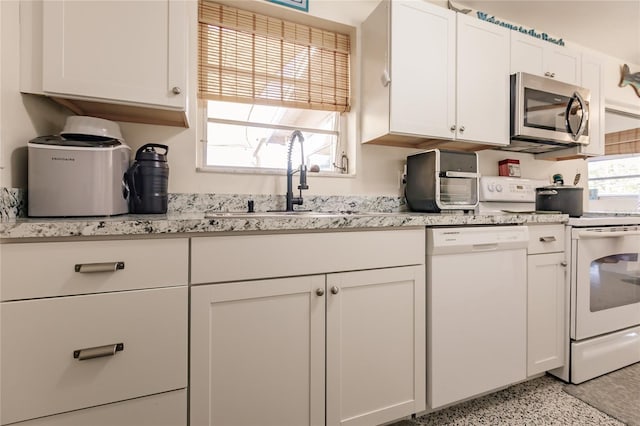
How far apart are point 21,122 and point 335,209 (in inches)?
55.7

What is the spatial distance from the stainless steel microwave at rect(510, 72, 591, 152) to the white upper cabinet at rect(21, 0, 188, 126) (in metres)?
1.94

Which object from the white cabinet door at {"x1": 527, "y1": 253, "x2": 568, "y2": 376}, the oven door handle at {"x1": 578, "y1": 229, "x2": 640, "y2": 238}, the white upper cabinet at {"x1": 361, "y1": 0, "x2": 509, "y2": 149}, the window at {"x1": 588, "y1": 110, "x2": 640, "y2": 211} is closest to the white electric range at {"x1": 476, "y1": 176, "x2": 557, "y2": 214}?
the white upper cabinet at {"x1": 361, "y1": 0, "x2": 509, "y2": 149}

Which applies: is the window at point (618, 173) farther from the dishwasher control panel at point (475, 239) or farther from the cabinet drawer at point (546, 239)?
the dishwasher control panel at point (475, 239)

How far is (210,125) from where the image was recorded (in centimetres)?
167

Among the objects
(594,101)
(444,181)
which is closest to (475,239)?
(444,181)

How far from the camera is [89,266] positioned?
78 cm

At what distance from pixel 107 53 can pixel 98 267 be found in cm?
83

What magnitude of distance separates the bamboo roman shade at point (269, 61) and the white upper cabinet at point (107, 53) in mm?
414

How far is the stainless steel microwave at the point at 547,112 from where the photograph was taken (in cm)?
183

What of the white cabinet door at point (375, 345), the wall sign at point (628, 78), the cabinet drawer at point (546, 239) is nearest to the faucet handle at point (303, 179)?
the white cabinet door at point (375, 345)

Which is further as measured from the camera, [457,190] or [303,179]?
[457,190]

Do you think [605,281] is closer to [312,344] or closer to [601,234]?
[601,234]

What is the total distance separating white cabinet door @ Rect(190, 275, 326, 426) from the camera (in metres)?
0.91

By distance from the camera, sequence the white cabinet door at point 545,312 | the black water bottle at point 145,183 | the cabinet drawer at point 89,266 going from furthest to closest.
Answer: the white cabinet door at point 545,312
the black water bottle at point 145,183
the cabinet drawer at point 89,266
